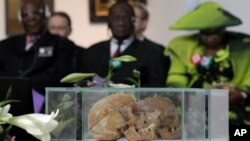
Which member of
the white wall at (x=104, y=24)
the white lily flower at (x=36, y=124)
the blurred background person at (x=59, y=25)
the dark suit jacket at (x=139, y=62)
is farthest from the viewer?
the white wall at (x=104, y=24)

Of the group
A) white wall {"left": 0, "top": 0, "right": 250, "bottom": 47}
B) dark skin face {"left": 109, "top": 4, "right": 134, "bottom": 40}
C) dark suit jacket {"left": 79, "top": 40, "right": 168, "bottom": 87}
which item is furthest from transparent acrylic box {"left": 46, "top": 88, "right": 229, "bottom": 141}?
white wall {"left": 0, "top": 0, "right": 250, "bottom": 47}

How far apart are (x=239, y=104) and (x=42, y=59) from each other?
93 cm

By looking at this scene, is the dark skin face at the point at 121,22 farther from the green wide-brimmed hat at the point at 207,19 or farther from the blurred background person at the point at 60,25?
the blurred background person at the point at 60,25

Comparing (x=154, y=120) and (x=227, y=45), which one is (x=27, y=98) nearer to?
(x=154, y=120)

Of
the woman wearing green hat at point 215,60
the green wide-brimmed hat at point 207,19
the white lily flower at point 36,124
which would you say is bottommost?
the woman wearing green hat at point 215,60

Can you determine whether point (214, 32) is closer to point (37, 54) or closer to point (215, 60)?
point (215, 60)

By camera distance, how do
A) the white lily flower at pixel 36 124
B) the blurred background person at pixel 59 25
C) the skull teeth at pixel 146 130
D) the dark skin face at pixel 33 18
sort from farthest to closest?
the blurred background person at pixel 59 25 < the dark skin face at pixel 33 18 < the skull teeth at pixel 146 130 < the white lily flower at pixel 36 124

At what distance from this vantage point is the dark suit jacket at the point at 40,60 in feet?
10.3

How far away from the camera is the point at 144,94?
1405 mm

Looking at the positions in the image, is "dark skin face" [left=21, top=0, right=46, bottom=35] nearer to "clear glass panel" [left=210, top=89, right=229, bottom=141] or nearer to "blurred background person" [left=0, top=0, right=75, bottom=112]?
"blurred background person" [left=0, top=0, right=75, bottom=112]

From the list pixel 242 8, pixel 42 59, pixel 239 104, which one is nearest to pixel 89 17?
pixel 242 8

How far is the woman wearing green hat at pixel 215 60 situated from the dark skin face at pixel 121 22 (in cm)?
24

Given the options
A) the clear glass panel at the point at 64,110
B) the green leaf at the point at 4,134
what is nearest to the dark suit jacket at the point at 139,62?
the clear glass panel at the point at 64,110

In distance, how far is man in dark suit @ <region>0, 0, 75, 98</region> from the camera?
124 inches
